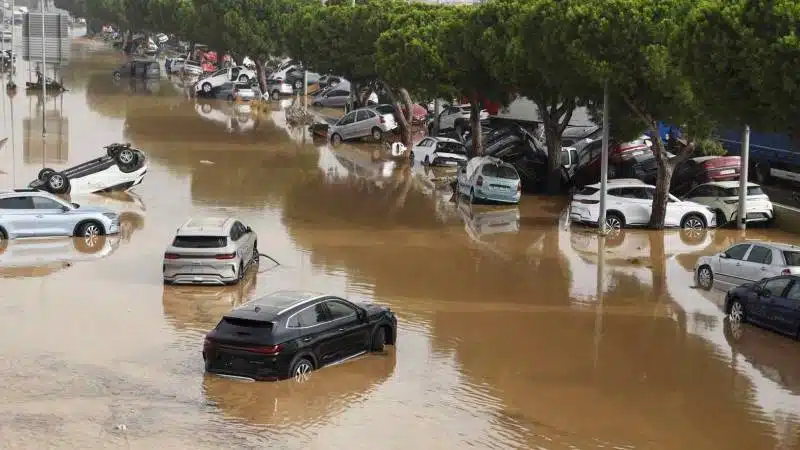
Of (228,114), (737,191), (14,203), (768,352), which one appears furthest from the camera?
(228,114)

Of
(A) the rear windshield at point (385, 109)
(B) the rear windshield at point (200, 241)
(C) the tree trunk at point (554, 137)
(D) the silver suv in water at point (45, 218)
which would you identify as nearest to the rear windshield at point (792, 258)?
(B) the rear windshield at point (200, 241)

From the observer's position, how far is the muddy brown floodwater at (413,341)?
51.1ft

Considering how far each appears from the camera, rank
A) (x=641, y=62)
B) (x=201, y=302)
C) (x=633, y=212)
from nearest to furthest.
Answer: (x=201, y=302) < (x=641, y=62) < (x=633, y=212)

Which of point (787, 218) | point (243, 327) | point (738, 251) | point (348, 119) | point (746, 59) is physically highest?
point (746, 59)

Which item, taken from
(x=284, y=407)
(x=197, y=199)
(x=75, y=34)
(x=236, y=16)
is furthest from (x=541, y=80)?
(x=75, y=34)

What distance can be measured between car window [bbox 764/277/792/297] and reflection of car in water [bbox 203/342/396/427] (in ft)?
23.2

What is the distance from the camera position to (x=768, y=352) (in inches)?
781

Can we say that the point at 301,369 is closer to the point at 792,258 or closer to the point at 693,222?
the point at 792,258

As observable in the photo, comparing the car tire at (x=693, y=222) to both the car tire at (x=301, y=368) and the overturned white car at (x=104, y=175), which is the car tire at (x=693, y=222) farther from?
the car tire at (x=301, y=368)

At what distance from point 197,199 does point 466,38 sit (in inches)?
430

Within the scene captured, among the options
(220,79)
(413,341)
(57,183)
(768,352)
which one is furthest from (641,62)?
(220,79)

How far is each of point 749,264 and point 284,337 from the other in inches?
407

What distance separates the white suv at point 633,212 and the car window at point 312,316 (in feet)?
50.1

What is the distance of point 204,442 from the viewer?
14836 millimetres
